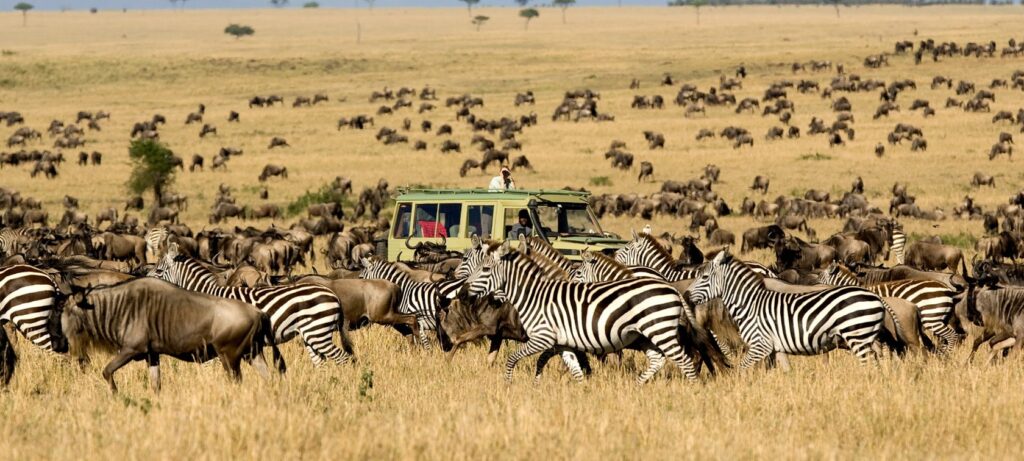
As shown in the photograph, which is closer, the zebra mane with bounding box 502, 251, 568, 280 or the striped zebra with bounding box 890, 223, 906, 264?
the zebra mane with bounding box 502, 251, 568, 280

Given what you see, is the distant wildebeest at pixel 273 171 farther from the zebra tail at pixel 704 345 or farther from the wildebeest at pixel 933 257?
Answer: the zebra tail at pixel 704 345

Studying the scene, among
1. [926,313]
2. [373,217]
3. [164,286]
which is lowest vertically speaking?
[373,217]

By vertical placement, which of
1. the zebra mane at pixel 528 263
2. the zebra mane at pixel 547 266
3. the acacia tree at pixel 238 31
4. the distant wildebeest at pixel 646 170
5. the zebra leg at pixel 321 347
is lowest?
the distant wildebeest at pixel 646 170

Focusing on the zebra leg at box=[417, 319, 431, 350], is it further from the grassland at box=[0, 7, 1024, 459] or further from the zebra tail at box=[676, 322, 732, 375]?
the zebra tail at box=[676, 322, 732, 375]

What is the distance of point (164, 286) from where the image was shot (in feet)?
36.2

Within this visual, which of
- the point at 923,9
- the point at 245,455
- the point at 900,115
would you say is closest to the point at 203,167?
the point at 900,115

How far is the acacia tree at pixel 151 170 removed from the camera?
43531 mm

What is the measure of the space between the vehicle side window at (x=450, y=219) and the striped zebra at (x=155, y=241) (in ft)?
31.8

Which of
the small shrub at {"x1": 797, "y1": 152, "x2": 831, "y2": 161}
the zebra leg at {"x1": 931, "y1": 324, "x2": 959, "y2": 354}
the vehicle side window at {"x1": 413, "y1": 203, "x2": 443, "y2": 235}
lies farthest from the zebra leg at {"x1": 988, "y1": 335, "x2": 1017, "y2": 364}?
the small shrub at {"x1": 797, "y1": 152, "x2": 831, "y2": 161}

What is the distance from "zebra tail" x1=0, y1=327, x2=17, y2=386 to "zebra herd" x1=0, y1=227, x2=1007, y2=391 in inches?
0.7

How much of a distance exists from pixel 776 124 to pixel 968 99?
36.2 feet

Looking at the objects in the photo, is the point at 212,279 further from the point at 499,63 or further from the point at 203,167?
the point at 499,63

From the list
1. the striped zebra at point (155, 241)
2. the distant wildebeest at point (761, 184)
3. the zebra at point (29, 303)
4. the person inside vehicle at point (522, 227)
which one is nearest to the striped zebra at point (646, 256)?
the person inside vehicle at point (522, 227)

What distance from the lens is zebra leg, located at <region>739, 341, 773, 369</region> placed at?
1213 centimetres
